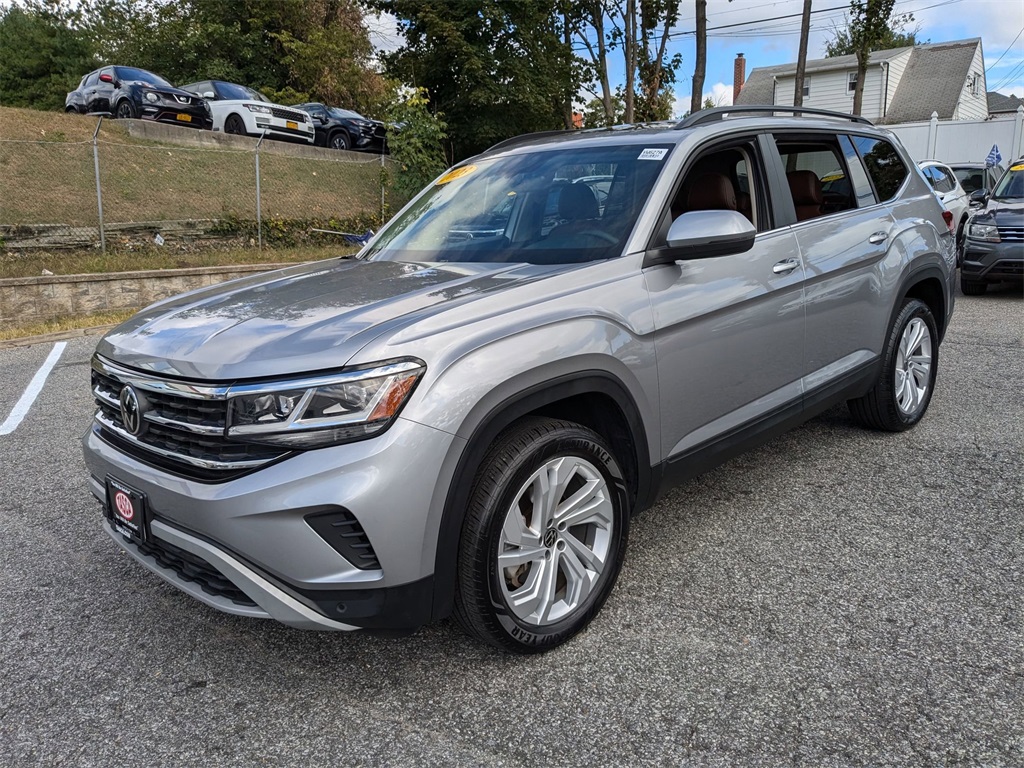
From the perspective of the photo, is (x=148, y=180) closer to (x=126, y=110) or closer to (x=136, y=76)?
(x=126, y=110)

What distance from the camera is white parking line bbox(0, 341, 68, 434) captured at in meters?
5.71

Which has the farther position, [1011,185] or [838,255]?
[1011,185]

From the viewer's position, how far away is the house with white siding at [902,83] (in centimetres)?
3906

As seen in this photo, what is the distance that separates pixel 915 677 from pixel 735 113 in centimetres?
261

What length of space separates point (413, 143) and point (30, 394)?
40.5 ft

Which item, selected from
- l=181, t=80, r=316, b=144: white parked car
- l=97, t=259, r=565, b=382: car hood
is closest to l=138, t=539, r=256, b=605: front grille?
l=97, t=259, r=565, b=382: car hood

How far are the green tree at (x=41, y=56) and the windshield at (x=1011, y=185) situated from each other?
122 ft

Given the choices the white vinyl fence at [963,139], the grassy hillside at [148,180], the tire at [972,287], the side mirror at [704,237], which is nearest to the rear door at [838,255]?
the side mirror at [704,237]

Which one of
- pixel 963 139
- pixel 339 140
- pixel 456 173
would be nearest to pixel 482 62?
pixel 339 140

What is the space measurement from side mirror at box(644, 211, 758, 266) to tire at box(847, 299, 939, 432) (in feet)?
6.41

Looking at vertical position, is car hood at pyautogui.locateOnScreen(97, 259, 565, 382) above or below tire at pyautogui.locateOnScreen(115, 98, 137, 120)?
below

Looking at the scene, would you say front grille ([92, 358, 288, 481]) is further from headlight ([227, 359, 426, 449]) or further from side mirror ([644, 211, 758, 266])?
side mirror ([644, 211, 758, 266])

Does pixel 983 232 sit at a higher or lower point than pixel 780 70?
lower

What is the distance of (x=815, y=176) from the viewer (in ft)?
14.1
